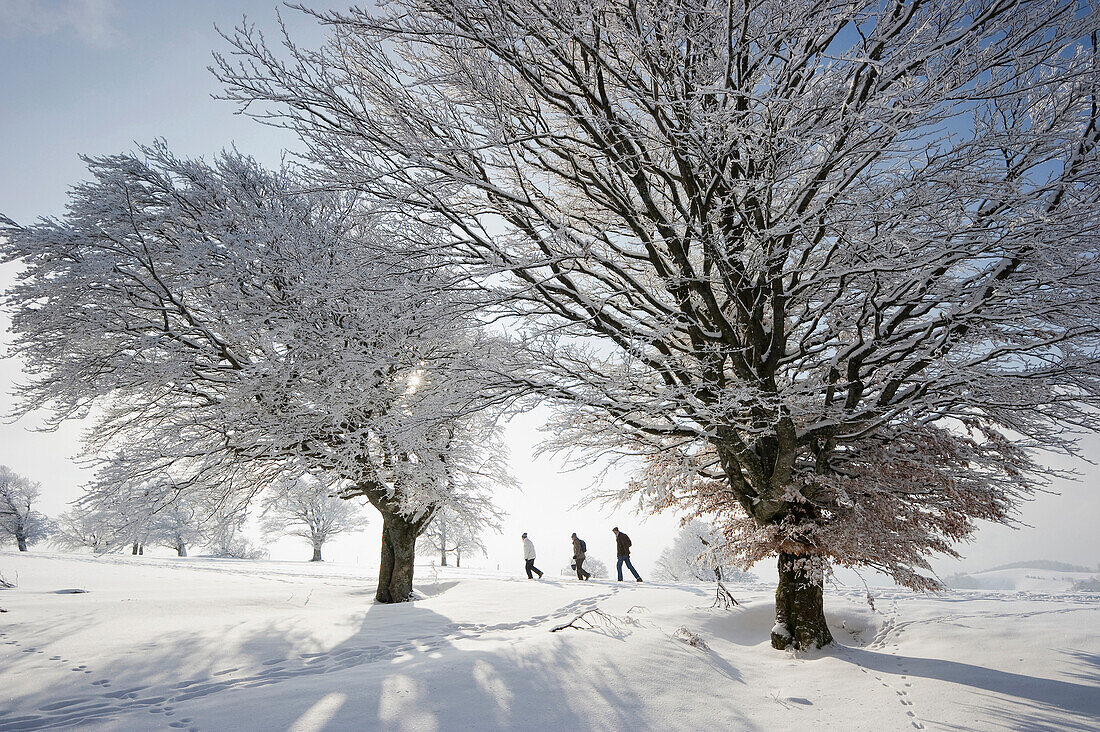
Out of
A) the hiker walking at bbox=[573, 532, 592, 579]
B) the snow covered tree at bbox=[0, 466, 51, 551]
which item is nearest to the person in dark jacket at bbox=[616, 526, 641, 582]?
the hiker walking at bbox=[573, 532, 592, 579]

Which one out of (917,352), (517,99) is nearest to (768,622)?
(917,352)

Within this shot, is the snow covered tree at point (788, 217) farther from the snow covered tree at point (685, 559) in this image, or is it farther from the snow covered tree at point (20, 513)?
the snow covered tree at point (20, 513)

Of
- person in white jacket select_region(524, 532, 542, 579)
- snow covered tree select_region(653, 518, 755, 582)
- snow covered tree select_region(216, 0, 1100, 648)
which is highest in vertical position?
snow covered tree select_region(216, 0, 1100, 648)

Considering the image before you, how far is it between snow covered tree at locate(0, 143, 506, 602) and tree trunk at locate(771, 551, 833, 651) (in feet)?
15.3

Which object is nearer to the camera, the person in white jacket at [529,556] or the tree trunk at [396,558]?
the tree trunk at [396,558]

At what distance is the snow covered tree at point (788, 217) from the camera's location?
13.6 feet

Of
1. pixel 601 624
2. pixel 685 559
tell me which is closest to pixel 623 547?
pixel 601 624

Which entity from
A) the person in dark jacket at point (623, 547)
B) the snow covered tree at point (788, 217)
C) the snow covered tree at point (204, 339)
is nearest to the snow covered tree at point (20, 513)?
the snow covered tree at point (204, 339)

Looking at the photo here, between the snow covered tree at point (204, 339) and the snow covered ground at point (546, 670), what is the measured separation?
266cm

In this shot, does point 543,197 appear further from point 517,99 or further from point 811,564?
point 811,564

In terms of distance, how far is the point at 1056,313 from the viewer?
14.1 ft

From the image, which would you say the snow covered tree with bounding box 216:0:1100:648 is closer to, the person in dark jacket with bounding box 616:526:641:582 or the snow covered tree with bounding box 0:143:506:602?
the snow covered tree with bounding box 0:143:506:602

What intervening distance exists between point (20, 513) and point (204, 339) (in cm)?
4749

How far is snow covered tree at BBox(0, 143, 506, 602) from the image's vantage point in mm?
8227
